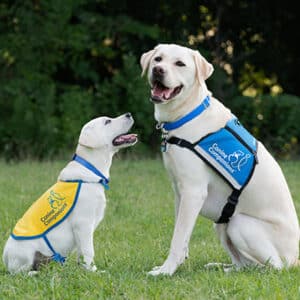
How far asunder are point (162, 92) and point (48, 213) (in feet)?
4.00

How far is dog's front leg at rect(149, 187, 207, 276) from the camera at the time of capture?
5.55 m

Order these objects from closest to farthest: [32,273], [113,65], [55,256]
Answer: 1. [32,273]
2. [55,256]
3. [113,65]

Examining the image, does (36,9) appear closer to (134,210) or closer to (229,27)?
(229,27)

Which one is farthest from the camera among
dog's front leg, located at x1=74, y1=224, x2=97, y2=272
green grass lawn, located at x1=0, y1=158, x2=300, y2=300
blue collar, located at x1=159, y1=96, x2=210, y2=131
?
blue collar, located at x1=159, y1=96, x2=210, y2=131

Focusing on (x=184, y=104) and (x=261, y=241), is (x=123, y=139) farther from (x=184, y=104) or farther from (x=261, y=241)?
(x=261, y=241)

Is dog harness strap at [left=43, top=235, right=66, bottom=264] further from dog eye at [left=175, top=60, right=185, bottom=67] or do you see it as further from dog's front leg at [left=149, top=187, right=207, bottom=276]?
dog eye at [left=175, top=60, right=185, bottom=67]

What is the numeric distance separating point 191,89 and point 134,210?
329 centimetres

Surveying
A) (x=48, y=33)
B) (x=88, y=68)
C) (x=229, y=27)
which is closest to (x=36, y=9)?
(x=48, y=33)

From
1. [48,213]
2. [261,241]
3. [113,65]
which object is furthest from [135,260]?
[113,65]

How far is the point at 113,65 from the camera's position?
18141mm

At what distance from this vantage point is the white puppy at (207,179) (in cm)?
557

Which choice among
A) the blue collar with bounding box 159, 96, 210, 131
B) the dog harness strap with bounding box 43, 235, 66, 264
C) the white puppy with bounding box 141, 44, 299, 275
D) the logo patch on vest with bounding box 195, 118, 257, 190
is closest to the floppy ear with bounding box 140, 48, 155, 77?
the white puppy with bounding box 141, 44, 299, 275

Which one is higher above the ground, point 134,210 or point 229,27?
point 229,27

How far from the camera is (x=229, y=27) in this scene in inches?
743
